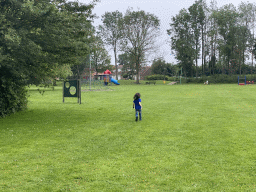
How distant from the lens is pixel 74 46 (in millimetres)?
10859

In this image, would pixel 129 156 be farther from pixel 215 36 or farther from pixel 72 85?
pixel 215 36

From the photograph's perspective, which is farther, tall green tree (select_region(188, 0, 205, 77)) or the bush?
tall green tree (select_region(188, 0, 205, 77))

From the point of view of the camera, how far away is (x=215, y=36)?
200ft

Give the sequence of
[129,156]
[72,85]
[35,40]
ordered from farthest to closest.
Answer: [72,85]
[35,40]
[129,156]

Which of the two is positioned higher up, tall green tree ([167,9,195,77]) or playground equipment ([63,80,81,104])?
tall green tree ([167,9,195,77])

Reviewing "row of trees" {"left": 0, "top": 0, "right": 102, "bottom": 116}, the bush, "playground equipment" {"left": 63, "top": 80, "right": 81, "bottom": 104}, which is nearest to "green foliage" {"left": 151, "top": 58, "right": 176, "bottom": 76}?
"playground equipment" {"left": 63, "top": 80, "right": 81, "bottom": 104}

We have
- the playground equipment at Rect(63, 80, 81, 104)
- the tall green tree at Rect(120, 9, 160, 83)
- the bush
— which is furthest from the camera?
the tall green tree at Rect(120, 9, 160, 83)

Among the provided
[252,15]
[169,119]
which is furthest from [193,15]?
[169,119]

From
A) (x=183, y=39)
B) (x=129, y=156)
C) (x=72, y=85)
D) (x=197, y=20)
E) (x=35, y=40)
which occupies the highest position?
(x=197, y=20)

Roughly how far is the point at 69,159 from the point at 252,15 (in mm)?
64431

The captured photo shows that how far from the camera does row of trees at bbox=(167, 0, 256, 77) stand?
57656mm

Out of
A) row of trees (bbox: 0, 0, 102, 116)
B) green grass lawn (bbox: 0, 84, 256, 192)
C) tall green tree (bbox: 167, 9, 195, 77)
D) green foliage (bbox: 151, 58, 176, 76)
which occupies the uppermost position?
tall green tree (bbox: 167, 9, 195, 77)

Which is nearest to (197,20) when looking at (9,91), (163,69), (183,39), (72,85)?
(183,39)

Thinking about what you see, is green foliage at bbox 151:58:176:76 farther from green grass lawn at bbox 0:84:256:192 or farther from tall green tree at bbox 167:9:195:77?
green grass lawn at bbox 0:84:256:192
